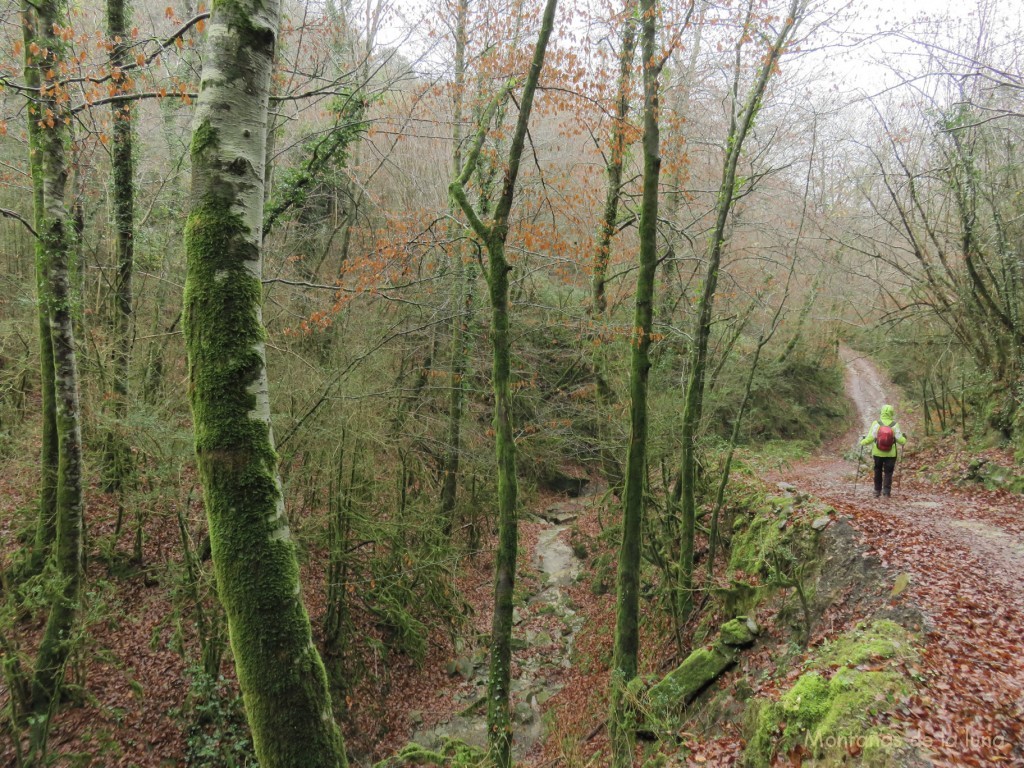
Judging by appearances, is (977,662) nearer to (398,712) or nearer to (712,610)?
(712,610)

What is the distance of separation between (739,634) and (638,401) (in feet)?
9.70

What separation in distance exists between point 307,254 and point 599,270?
7697mm

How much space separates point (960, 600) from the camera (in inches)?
201

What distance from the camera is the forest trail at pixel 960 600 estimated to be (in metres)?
3.43

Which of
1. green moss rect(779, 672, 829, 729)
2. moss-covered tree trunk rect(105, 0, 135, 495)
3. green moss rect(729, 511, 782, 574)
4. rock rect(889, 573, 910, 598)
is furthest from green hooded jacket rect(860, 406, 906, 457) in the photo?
moss-covered tree trunk rect(105, 0, 135, 495)

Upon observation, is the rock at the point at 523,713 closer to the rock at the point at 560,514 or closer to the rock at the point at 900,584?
the rock at the point at 900,584

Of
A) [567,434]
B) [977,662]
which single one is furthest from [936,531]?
[567,434]

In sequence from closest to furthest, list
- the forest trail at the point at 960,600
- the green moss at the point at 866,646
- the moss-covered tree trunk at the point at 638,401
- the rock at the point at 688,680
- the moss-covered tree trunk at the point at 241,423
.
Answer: the moss-covered tree trunk at the point at 241,423, the forest trail at the point at 960,600, the green moss at the point at 866,646, the rock at the point at 688,680, the moss-covered tree trunk at the point at 638,401

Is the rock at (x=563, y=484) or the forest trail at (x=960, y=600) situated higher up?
the forest trail at (x=960, y=600)

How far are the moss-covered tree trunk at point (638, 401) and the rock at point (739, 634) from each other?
3.44 ft

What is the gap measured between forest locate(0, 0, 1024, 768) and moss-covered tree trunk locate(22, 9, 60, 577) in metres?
0.04

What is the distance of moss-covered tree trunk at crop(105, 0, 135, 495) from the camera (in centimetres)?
713

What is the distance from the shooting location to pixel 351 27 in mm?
11539

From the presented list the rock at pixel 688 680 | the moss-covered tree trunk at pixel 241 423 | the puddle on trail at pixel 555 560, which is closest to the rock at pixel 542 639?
the puddle on trail at pixel 555 560
